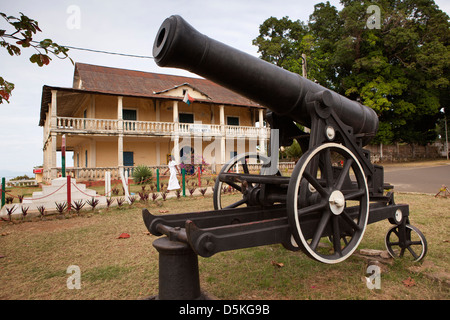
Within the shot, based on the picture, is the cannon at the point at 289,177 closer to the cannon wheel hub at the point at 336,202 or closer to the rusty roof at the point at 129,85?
the cannon wheel hub at the point at 336,202

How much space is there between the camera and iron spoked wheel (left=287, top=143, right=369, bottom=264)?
2465 mm

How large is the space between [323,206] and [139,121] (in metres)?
18.0

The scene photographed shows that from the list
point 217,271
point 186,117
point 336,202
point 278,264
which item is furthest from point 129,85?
point 336,202

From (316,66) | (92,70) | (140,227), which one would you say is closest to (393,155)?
(316,66)

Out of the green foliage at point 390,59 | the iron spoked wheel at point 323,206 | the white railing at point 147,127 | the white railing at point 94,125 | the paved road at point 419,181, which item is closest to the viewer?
the iron spoked wheel at point 323,206

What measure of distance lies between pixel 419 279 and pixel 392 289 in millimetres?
440

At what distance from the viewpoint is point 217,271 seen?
3.45m

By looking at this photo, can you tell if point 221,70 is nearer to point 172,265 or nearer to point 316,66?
point 172,265

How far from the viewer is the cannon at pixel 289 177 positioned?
7.31ft

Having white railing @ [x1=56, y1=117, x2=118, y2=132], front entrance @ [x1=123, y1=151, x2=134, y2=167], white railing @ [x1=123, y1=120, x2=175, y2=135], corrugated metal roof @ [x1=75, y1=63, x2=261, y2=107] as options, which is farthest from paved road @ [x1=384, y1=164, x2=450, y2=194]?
front entrance @ [x1=123, y1=151, x2=134, y2=167]

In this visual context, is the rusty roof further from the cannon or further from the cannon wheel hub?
the cannon wheel hub

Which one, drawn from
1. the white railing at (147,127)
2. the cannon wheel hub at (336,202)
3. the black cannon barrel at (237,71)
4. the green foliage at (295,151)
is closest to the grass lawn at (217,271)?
the cannon wheel hub at (336,202)

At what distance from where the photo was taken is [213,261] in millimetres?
3809

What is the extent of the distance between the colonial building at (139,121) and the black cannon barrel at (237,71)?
1562 cm
